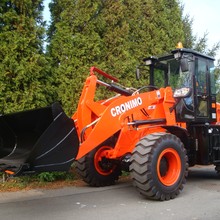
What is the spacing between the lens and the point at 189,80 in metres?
7.32

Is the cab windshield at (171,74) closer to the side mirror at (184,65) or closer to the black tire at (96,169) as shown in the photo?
the side mirror at (184,65)

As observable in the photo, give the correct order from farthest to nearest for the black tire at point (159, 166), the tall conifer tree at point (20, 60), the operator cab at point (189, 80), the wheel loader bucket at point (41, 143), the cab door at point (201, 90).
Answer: the tall conifer tree at point (20, 60) < the cab door at point (201, 90) < the operator cab at point (189, 80) < the black tire at point (159, 166) < the wheel loader bucket at point (41, 143)

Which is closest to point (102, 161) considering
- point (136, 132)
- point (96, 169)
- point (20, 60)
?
point (96, 169)

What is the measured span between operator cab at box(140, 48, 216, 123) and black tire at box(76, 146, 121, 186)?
1.73 meters

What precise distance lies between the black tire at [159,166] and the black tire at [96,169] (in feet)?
4.86

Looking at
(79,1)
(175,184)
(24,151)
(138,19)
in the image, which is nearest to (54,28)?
(79,1)

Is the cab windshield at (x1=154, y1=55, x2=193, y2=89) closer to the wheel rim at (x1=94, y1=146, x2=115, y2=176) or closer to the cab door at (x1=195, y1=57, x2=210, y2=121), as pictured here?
the cab door at (x1=195, y1=57, x2=210, y2=121)

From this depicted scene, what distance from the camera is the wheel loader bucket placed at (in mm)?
4848

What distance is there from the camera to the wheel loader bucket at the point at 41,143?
15.9 ft

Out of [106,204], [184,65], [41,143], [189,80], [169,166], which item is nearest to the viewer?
[41,143]

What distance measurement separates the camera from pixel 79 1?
32.5 feet

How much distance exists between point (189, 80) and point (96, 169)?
2683 mm

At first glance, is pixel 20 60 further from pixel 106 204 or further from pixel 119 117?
pixel 106 204

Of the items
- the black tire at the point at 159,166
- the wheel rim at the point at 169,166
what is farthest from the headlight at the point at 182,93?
the wheel rim at the point at 169,166
